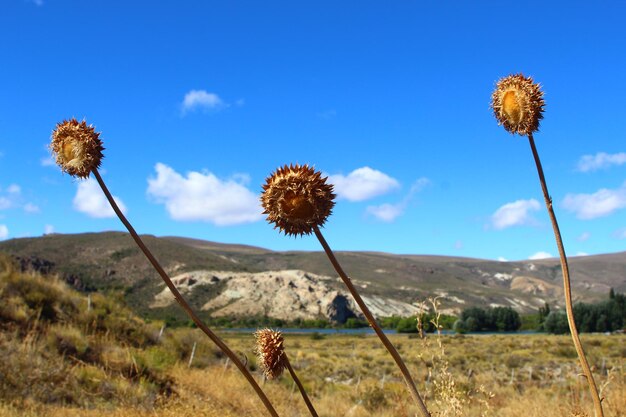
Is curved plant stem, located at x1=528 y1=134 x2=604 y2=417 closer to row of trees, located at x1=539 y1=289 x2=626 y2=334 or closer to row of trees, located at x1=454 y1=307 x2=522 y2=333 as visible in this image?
row of trees, located at x1=539 y1=289 x2=626 y2=334

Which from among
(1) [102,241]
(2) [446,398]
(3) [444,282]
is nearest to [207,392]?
(2) [446,398]

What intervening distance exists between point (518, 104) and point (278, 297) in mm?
130906

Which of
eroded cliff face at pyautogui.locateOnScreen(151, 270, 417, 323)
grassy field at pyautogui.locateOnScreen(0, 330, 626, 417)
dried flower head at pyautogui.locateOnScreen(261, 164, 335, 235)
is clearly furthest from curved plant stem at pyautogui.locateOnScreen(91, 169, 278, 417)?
eroded cliff face at pyautogui.locateOnScreen(151, 270, 417, 323)

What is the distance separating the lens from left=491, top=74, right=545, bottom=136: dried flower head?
2.78 metres

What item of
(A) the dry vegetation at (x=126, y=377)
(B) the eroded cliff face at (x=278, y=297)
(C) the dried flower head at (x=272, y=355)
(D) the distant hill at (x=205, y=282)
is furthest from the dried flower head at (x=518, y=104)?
(B) the eroded cliff face at (x=278, y=297)

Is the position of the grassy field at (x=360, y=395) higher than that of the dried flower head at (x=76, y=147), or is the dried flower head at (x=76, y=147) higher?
the dried flower head at (x=76, y=147)

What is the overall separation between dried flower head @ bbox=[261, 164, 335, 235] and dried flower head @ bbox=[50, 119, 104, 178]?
0.91 meters

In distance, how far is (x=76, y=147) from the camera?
8.68ft

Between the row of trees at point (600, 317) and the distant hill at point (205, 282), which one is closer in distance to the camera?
the row of trees at point (600, 317)

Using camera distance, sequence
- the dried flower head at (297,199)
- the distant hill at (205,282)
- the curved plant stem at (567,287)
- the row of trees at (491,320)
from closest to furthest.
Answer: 1. the dried flower head at (297,199)
2. the curved plant stem at (567,287)
3. the distant hill at (205,282)
4. the row of trees at (491,320)

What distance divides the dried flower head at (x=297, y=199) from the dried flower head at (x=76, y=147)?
3.00 feet

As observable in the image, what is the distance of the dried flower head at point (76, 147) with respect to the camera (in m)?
2.61

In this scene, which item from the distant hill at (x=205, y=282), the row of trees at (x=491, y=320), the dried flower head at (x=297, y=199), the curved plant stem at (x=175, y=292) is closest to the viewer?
the dried flower head at (x=297, y=199)

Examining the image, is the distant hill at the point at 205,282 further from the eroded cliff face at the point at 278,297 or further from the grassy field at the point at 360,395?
the grassy field at the point at 360,395
